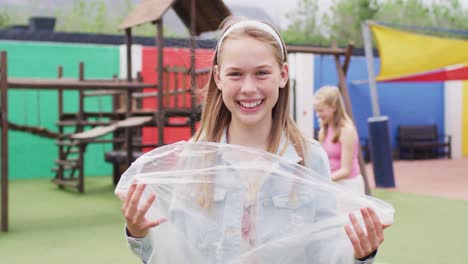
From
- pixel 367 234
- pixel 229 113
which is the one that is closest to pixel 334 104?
pixel 229 113

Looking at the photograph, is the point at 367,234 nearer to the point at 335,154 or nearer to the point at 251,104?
the point at 251,104

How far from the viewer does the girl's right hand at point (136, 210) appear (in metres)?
1.54

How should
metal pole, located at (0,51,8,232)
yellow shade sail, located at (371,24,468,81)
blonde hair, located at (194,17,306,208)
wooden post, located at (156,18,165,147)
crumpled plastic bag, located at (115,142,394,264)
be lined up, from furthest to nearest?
yellow shade sail, located at (371,24,468,81) → wooden post, located at (156,18,165,147) → metal pole, located at (0,51,8,232) → blonde hair, located at (194,17,306,208) → crumpled plastic bag, located at (115,142,394,264)

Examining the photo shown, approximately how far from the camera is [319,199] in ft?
5.70

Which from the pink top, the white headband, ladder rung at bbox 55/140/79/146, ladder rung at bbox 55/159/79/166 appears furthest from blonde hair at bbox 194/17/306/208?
ladder rung at bbox 55/159/79/166

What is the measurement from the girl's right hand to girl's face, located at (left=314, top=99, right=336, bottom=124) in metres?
3.69

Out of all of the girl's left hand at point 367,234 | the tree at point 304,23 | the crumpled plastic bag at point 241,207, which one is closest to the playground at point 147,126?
the crumpled plastic bag at point 241,207

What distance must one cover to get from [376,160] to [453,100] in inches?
312

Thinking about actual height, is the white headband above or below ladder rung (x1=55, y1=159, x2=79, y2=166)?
above

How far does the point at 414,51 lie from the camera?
→ 1038 cm

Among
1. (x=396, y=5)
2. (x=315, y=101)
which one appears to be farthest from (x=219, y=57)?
(x=396, y=5)

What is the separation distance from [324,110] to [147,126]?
11.8 feet

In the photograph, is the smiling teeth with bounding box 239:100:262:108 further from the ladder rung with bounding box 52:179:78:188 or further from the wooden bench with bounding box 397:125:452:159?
the wooden bench with bounding box 397:125:452:159

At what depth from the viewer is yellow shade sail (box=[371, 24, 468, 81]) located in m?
10.2
